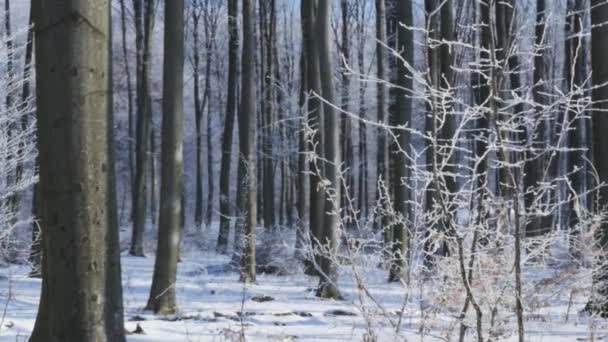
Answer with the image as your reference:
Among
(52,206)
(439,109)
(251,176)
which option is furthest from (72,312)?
(251,176)

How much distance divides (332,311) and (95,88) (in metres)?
5.58

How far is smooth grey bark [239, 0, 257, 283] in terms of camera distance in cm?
1109

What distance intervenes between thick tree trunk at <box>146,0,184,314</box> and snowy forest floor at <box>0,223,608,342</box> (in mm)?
708

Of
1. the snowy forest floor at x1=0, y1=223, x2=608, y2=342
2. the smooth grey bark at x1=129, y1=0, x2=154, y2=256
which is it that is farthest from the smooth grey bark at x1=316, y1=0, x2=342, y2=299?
the smooth grey bark at x1=129, y1=0, x2=154, y2=256

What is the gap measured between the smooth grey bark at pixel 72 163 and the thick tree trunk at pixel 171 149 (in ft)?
16.0

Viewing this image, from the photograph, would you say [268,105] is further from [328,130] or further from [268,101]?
[328,130]

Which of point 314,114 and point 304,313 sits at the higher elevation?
point 314,114

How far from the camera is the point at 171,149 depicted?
8.06 m

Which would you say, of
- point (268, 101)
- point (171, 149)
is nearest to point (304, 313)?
point (171, 149)

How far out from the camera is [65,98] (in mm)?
2980

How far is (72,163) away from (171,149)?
5.13 meters

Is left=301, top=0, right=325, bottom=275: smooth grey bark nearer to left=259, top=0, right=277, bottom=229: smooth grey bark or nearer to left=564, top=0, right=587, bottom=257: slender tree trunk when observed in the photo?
left=564, top=0, right=587, bottom=257: slender tree trunk

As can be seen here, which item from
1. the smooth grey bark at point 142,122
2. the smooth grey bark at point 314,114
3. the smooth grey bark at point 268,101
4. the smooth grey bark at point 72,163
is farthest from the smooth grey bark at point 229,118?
the smooth grey bark at point 72,163

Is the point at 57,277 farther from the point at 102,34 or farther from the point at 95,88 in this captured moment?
the point at 102,34
